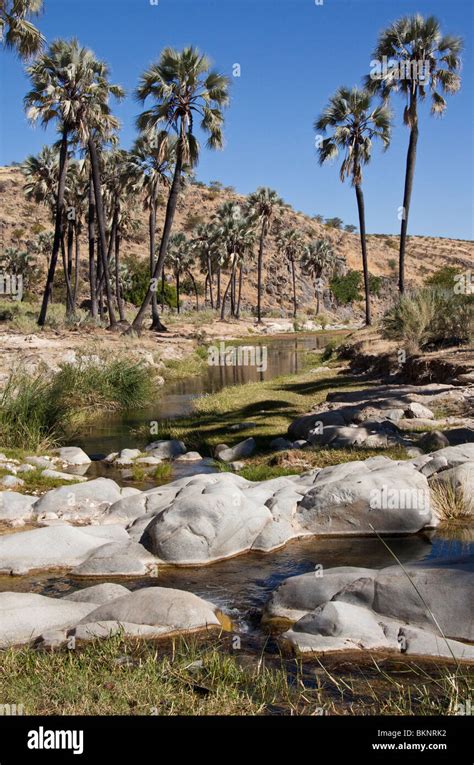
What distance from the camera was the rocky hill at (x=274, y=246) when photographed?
256 feet

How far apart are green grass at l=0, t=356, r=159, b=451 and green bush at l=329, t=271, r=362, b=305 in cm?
6494

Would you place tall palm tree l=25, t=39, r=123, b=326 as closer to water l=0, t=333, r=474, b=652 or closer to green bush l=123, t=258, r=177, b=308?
water l=0, t=333, r=474, b=652

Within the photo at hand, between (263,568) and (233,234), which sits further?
(233,234)

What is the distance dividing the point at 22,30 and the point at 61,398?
384 inches

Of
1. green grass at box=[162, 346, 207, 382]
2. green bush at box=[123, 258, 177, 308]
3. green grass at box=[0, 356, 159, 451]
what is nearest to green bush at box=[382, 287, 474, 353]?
green grass at box=[162, 346, 207, 382]

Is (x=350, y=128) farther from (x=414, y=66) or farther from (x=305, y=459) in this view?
(x=305, y=459)

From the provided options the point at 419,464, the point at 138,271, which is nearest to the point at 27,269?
the point at 138,271

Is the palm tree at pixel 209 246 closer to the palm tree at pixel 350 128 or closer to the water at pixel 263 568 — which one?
the palm tree at pixel 350 128

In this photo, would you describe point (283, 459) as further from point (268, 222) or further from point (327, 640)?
point (268, 222)

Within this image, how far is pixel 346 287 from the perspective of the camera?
274 feet

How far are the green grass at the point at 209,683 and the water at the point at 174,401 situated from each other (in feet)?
29.1

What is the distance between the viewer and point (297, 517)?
809 centimetres

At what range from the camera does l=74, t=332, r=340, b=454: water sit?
565 inches

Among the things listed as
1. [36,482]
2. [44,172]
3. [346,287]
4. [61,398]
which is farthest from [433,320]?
[346,287]
